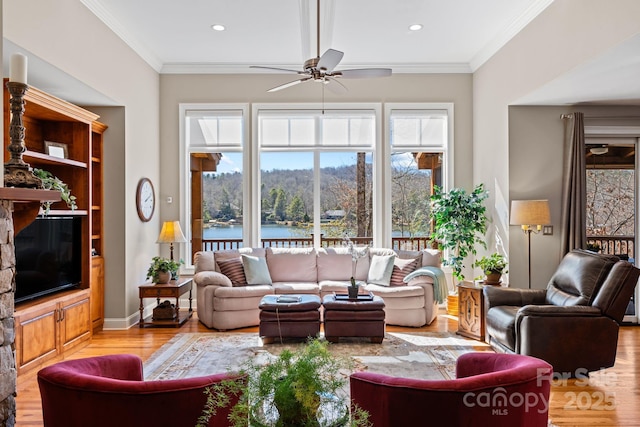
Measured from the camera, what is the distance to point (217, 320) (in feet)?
17.3

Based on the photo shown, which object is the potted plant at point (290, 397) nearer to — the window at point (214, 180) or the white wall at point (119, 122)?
the white wall at point (119, 122)

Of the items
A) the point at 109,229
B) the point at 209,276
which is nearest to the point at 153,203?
the point at 109,229

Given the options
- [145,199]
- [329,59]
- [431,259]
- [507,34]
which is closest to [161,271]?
[145,199]

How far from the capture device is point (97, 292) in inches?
207

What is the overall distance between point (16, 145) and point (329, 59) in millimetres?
2381

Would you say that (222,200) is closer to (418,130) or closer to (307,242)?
(307,242)

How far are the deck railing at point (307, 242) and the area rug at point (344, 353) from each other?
1752 millimetres

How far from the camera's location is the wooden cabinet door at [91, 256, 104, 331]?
514 centimetres

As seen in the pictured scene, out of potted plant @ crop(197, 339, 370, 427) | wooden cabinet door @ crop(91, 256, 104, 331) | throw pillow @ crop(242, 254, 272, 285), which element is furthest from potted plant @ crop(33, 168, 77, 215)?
potted plant @ crop(197, 339, 370, 427)

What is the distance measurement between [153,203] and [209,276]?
163 centimetres

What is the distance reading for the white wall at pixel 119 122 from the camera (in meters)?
4.00

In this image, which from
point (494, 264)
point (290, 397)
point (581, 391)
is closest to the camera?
point (290, 397)

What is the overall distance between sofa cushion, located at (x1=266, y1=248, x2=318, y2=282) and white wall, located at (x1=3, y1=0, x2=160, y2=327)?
1741mm

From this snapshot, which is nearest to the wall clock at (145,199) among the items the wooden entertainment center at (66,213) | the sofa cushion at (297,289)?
the wooden entertainment center at (66,213)
